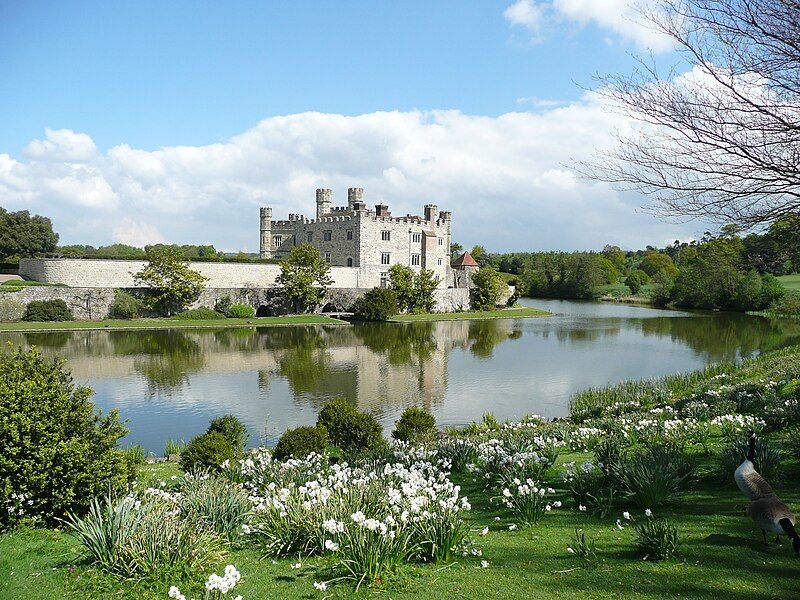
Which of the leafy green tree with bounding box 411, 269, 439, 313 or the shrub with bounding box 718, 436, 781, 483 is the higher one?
the leafy green tree with bounding box 411, 269, 439, 313

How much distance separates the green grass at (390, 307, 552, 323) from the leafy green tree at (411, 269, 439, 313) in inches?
63.4

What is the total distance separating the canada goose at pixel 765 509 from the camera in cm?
472

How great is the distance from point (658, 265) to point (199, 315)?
76.4 m

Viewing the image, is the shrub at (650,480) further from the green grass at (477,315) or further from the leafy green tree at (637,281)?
the leafy green tree at (637,281)

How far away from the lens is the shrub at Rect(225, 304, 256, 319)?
45750mm

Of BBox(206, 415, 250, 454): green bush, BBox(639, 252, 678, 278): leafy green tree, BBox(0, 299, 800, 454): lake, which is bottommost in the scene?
BBox(0, 299, 800, 454): lake

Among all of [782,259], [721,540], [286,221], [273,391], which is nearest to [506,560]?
[721,540]

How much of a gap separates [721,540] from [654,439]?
4.38 metres

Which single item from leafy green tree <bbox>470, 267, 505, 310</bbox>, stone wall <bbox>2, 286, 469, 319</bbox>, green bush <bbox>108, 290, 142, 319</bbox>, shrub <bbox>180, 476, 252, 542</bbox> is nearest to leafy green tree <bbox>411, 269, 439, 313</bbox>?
stone wall <bbox>2, 286, 469, 319</bbox>

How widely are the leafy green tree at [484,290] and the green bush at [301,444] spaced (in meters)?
48.9

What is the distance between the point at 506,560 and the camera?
5109 mm

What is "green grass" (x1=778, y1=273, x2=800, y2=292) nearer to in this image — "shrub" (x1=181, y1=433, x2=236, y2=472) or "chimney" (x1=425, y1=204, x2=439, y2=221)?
"chimney" (x1=425, y1=204, x2=439, y2=221)

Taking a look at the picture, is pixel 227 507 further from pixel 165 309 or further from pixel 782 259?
pixel 165 309

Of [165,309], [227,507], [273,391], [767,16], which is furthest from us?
[165,309]
